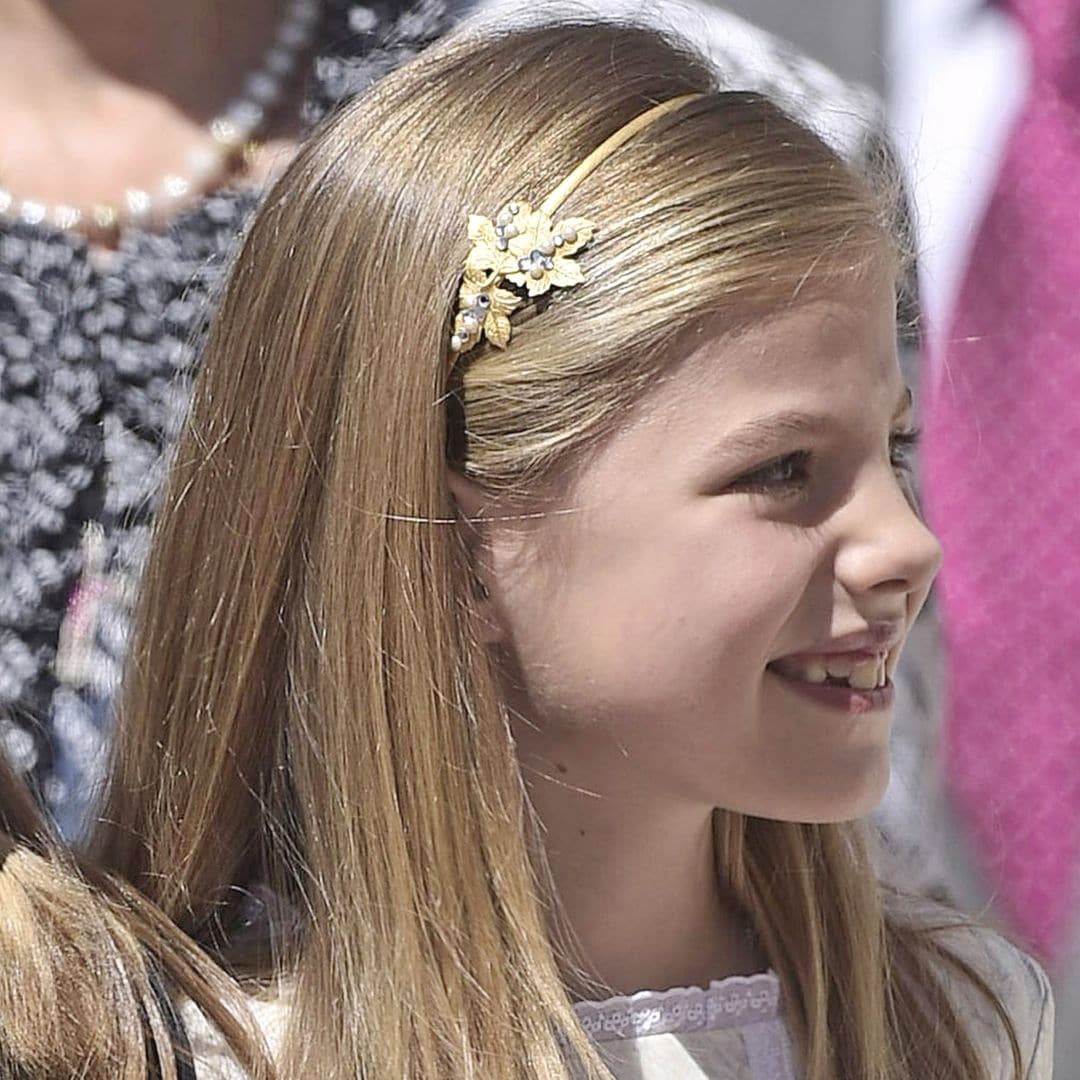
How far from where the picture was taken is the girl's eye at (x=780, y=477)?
835 millimetres

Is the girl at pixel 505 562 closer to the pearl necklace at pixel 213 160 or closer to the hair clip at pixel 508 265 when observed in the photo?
the hair clip at pixel 508 265

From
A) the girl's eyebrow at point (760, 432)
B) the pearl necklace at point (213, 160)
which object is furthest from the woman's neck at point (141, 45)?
the girl's eyebrow at point (760, 432)

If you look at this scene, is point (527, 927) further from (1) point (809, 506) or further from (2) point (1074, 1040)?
(2) point (1074, 1040)

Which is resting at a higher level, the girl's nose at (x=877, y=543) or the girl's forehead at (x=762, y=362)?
the girl's forehead at (x=762, y=362)

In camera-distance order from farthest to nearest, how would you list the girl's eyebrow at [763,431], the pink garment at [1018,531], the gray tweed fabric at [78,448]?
the pink garment at [1018,531]
the gray tweed fabric at [78,448]
the girl's eyebrow at [763,431]

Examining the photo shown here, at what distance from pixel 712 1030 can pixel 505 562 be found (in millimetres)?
276

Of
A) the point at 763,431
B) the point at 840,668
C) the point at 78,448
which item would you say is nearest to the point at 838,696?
the point at 840,668

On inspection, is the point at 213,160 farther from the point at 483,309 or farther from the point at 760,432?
the point at 760,432

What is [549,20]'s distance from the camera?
3.15ft

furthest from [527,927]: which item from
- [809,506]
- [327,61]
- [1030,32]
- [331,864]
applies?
[1030,32]

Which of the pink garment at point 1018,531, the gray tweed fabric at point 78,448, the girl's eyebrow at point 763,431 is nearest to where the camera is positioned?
the girl's eyebrow at point 763,431

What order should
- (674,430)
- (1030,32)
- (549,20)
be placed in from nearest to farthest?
(674,430), (549,20), (1030,32)

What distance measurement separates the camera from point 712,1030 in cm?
95

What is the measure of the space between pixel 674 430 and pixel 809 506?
71 millimetres
